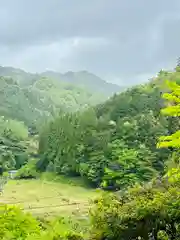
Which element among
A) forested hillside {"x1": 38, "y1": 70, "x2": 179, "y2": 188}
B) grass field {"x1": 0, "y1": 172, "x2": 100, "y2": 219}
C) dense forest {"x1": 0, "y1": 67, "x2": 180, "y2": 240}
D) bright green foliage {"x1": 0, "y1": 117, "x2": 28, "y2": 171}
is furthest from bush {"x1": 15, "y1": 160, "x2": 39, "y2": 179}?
bright green foliage {"x1": 0, "y1": 117, "x2": 28, "y2": 171}

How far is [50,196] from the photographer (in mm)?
48500

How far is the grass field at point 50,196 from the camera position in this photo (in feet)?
127

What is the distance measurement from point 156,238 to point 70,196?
39561 millimetres

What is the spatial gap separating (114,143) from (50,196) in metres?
13.5

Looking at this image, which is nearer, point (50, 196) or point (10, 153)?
point (50, 196)

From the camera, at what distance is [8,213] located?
10.1 metres

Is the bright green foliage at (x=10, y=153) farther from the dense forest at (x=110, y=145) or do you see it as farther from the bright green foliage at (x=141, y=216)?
the bright green foliage at (x=141, y=216)

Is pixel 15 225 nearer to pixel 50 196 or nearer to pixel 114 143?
pixel 50 196

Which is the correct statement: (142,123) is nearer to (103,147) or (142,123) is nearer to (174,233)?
(103,147)

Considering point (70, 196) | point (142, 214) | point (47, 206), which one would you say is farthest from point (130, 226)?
point (70, 196)

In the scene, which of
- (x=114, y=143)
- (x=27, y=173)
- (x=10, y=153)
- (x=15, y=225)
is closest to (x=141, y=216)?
(x=15, y=225)

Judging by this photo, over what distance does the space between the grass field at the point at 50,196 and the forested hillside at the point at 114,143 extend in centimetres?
258

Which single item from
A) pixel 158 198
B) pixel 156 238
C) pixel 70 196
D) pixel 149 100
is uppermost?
pixel 149 100

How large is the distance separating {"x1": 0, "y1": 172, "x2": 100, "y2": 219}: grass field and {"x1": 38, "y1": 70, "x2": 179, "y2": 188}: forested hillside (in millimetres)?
2579
